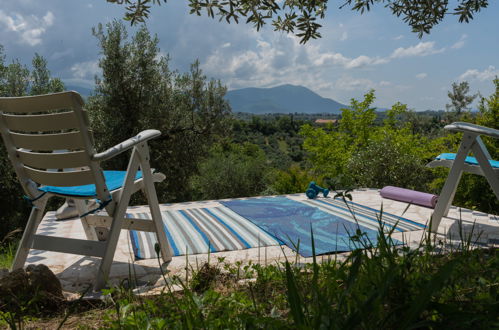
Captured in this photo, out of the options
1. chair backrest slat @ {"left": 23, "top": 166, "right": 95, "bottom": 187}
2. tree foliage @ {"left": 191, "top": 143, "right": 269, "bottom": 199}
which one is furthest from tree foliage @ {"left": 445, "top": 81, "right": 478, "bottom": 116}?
chair backrest slat @ {"left": 23, "top": 166, "right": 95, "bottom": 187}

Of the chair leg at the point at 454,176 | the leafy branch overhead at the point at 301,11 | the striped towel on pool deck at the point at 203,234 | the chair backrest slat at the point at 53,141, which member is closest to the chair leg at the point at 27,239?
the chair backrest slat at the point at 53,141

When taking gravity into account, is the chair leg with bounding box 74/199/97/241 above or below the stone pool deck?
above

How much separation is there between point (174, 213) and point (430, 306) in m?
3.69

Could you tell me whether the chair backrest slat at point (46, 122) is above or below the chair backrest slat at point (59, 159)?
above

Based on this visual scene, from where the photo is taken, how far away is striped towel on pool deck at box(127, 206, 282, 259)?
2.99m

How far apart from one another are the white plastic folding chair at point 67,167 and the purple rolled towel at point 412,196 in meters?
3.52

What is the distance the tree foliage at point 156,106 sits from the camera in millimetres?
8422

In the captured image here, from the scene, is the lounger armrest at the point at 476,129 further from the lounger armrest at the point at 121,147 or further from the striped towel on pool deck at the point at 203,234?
the lounger armrest at the point at 121,147

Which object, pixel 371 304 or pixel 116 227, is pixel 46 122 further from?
pixel 371 304

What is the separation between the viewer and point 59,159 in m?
2.07

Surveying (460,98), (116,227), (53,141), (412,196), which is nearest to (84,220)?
(116,227)

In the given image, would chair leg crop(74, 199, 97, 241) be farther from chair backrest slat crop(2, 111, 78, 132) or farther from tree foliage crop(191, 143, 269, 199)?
tree foliage crop(191, 143, 269, 199)

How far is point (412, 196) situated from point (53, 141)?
14.1 ft

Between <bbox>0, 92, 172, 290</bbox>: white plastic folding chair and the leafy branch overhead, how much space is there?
1.12 m
